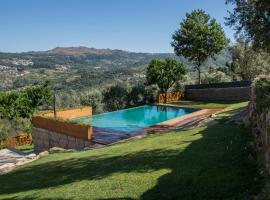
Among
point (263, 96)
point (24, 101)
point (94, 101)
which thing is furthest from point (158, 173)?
point (94, 101)

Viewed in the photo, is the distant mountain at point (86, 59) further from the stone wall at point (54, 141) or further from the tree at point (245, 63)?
the stone wall at point (54, 141)

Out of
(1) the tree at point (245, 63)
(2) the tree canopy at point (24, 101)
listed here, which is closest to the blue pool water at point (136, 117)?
(2) the tree canopy at point (24, 101)

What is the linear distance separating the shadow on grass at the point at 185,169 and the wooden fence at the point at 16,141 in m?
13.6

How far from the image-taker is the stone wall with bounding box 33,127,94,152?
20344 mm

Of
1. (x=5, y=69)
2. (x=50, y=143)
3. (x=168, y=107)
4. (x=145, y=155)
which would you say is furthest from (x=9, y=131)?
(x=5, y=69)

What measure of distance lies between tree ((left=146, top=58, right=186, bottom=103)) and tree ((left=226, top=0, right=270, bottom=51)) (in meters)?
18.6

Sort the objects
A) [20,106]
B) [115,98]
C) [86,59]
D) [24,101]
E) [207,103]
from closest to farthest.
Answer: [20,106] → [24,101] → [207,103] → [115,98] → [86,59]

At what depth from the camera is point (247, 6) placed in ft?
40.5

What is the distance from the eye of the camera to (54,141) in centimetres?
2291

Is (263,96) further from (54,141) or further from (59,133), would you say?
(54,141)

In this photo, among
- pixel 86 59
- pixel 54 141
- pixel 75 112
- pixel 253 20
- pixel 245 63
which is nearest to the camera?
pixel 253 20

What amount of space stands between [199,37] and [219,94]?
17.7 ft

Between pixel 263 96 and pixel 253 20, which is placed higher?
pixel 253 20

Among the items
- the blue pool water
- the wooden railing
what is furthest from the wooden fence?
the wooden railing
